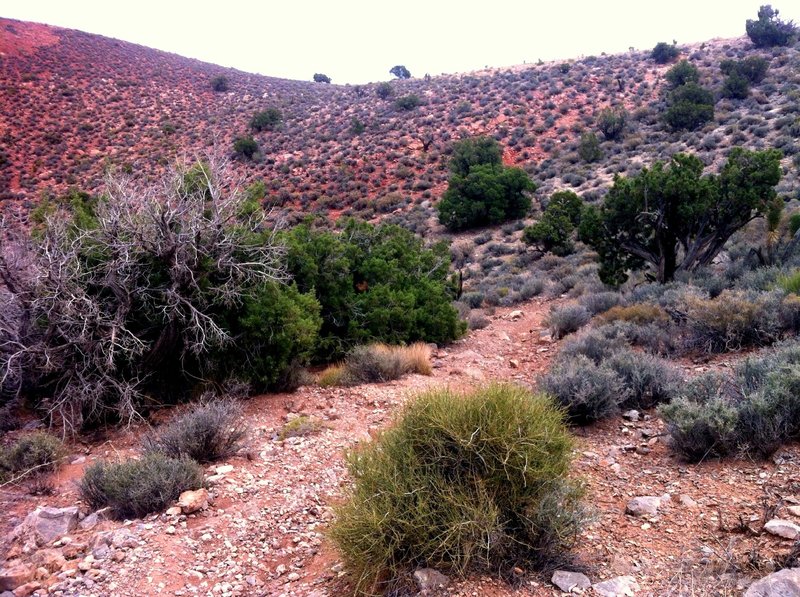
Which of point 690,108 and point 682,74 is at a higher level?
point 682,74

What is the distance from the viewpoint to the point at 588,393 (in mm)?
6133

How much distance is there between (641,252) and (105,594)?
38.9 ft

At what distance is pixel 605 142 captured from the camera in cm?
2998

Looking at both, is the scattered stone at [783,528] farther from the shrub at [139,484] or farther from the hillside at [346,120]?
the hillside at [346,120]

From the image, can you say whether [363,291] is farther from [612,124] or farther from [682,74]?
[682,74]

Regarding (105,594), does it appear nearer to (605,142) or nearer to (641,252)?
(641,252)

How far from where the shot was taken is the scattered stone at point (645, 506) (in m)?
4.14

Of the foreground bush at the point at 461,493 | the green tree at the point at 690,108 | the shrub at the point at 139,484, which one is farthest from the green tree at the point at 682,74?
the shrub at the point at 139,484

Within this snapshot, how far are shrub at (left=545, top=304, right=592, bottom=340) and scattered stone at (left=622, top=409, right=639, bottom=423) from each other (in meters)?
4.46

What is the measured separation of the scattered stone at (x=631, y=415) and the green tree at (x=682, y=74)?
33.0m

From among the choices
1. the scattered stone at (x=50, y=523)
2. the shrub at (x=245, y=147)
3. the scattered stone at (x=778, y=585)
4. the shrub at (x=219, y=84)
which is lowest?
the scattered stone at (x=50, y=523)

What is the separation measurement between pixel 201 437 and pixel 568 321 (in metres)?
7.26

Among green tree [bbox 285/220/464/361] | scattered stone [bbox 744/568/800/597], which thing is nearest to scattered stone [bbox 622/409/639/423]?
scattered stone [bbox 744/568/800/597]

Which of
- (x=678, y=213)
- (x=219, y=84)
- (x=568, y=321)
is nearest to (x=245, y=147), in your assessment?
(x=219, y=84)
